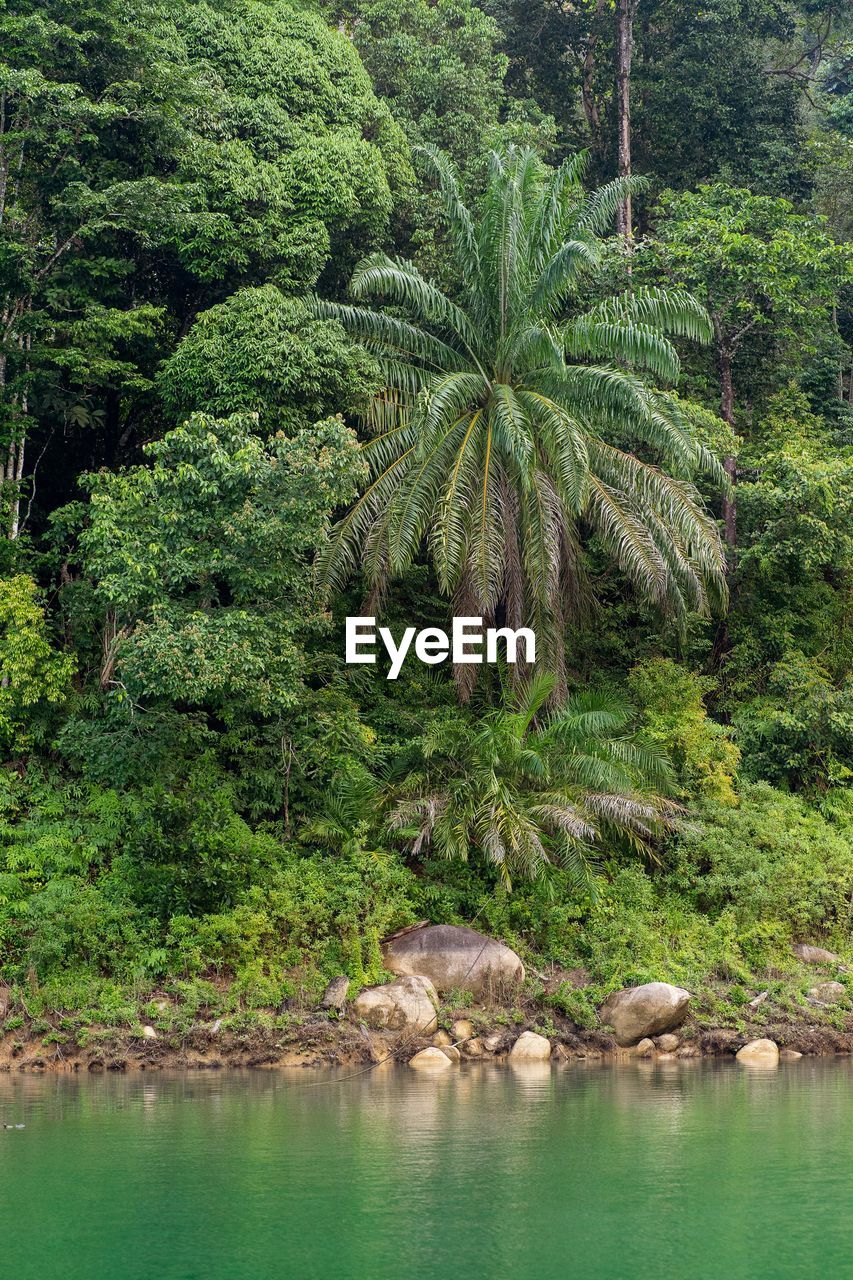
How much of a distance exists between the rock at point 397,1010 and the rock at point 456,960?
2.19ft

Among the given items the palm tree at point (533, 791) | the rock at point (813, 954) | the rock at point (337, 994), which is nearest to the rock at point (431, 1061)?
the rock at point (337, 994)

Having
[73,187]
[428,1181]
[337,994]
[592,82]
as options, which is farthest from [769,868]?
[592,82]

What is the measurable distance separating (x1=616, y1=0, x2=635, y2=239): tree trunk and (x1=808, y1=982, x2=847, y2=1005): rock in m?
18.2

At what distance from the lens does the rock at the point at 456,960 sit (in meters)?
18.9

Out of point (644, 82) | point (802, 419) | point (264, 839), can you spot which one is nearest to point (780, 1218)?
point (264, 839)

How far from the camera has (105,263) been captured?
2317 cm

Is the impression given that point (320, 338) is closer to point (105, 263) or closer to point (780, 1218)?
point (105, 263)

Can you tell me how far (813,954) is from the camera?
20.6 metres

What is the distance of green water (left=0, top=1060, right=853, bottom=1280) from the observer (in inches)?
330

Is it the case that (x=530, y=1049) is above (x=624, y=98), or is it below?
below

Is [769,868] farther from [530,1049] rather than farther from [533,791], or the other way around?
[530,1049]

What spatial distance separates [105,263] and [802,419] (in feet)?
49.8

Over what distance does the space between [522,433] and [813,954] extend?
9117mm

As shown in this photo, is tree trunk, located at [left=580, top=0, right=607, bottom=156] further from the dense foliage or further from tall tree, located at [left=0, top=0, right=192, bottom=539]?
tall tree, located at [left=0, top=0, right=192, bottom=539]
